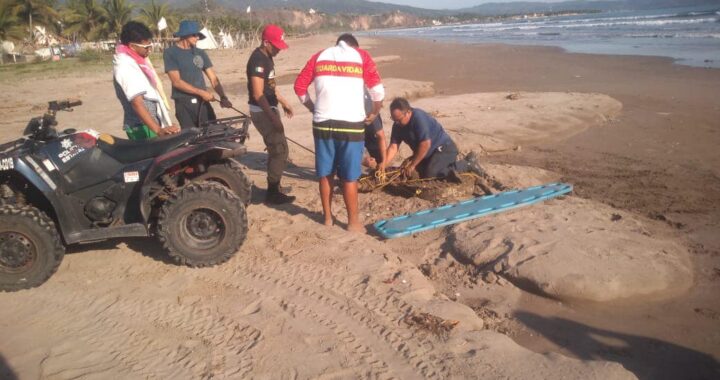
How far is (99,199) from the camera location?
390 cm

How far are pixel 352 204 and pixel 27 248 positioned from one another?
102 inches

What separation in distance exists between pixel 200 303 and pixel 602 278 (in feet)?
9.60

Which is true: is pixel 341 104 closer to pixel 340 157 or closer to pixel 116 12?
pixel 340 157

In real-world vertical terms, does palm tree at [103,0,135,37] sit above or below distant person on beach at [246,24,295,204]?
above

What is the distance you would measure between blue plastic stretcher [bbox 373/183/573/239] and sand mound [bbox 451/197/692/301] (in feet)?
0.38

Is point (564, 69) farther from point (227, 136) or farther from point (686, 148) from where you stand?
point (227, 136)

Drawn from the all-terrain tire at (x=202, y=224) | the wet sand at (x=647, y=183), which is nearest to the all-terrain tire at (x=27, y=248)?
the all-terrain tire at (x=202, y=224)

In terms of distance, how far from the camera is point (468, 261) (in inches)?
163

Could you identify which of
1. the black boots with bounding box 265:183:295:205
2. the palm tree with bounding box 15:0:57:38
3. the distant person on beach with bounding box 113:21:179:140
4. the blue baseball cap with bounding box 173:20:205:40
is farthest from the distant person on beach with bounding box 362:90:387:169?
the palm tree with bounding box 15:0:57:38

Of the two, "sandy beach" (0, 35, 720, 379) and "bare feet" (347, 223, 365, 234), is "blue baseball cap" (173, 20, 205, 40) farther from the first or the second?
"bare feet" (347, 223, 365, 234)

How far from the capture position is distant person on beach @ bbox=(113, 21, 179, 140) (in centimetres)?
429

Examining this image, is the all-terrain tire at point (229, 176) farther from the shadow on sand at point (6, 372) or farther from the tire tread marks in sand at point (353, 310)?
the shadow on sand at point (6, 372)

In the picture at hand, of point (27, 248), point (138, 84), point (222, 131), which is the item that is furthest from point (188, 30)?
point (27, 248)

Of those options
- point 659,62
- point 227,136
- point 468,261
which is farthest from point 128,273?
point 659,62
